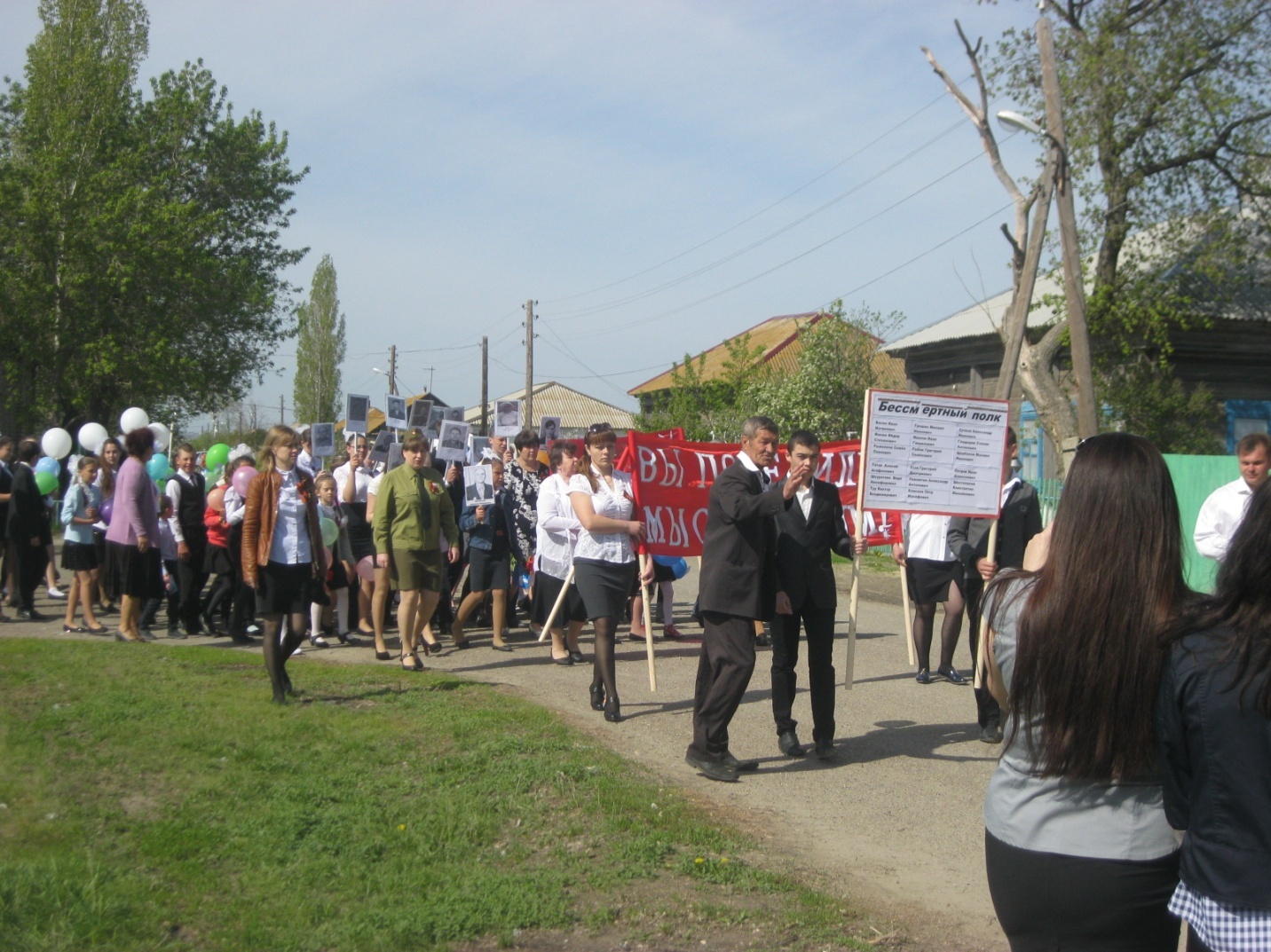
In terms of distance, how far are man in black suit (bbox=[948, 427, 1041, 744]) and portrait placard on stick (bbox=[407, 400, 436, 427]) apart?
27.6ft

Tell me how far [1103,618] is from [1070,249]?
15.9m

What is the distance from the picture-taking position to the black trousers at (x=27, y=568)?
40.1ft

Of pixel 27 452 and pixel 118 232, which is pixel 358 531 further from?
pixel 118 232

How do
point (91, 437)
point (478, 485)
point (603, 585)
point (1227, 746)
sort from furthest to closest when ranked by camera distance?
point (91, 437) < point (478, 485) < point (603, 585) < point (1227, 746)

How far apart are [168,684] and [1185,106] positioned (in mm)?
21493

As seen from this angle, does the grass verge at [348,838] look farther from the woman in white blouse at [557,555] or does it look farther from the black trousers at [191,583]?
the black trousers at [191,583]

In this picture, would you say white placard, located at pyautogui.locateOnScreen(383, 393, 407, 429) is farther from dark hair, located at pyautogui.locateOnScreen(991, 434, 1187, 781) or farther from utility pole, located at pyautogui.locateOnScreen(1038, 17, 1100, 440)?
dark hair, located at pyautogui.locateOnScreen(991, 434, 1187, 781)

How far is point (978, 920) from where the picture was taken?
15.8ft

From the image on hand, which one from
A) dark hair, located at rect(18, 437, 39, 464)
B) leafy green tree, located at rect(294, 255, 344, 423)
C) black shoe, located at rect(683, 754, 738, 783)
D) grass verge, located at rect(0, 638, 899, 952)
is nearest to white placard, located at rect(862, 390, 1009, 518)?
black shoe, located at rect(683, 754, 738, 783)

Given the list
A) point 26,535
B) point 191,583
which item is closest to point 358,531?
point 191,583

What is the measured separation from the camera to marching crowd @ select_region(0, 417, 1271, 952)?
2314 mm

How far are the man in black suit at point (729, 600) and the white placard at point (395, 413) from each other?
30.1ft

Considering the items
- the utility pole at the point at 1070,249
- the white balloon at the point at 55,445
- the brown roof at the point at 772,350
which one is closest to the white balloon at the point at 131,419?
the white balloon at the point at 55,445

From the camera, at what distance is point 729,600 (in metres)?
6.70
